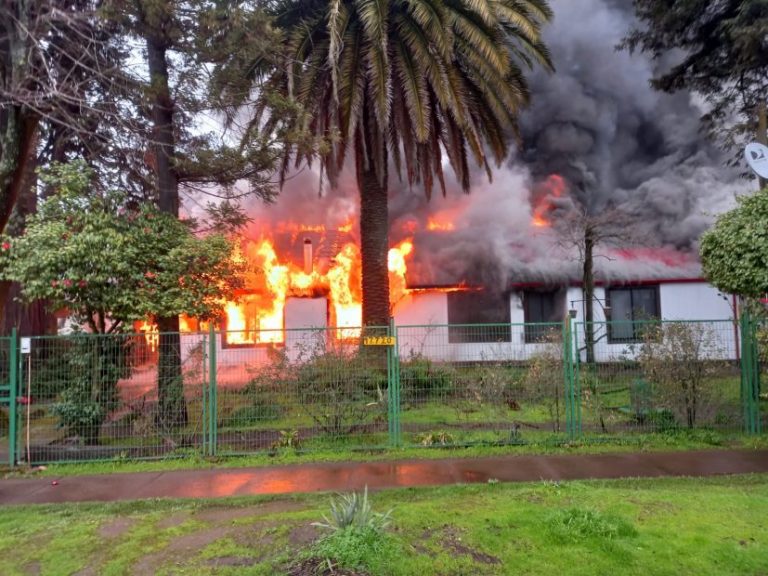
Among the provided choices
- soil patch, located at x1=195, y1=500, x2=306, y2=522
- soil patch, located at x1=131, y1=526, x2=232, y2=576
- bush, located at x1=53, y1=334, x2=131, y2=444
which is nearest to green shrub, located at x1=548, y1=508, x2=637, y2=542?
soil patch, located at x1=195, y1=500, x2=306, y2=522

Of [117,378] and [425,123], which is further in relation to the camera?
[425,123]

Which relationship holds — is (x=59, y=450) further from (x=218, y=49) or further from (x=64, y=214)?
(x=218, y=49)

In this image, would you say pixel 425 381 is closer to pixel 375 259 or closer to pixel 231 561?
pixel 231 561

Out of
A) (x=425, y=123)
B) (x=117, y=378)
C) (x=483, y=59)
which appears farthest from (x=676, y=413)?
(x=117, y=378)

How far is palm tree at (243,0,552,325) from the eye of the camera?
36.2 feet

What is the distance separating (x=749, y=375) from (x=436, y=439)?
4883 millimetres

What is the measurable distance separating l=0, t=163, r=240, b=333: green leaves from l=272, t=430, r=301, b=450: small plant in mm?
2294

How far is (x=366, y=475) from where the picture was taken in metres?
7.12

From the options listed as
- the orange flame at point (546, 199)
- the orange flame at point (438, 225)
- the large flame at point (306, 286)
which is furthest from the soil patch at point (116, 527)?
the orange flame at point (546, 199)

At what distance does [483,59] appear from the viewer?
464 inches

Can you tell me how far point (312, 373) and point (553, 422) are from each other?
377cm

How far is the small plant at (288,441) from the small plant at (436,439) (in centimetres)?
186

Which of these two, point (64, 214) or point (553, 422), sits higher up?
point (64, 214)

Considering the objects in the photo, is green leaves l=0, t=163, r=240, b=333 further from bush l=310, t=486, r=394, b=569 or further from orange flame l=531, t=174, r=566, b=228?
orange flame l=531, t=174, r=566, b=228
